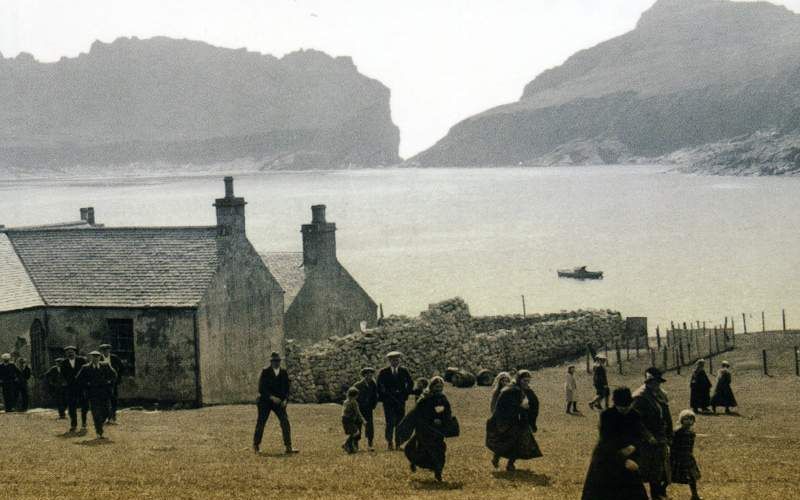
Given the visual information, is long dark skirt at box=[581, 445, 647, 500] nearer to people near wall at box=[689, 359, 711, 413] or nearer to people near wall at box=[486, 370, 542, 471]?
people near wall at box=[486, 370, 542, 471]

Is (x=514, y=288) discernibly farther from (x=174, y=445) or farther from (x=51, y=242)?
(x=174, y=445)

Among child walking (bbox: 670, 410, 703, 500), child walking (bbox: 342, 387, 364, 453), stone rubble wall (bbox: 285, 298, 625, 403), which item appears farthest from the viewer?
stone rubble wall (bbox: 285, 298, 625, 403)

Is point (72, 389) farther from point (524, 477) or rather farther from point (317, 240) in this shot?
point (317, 240)

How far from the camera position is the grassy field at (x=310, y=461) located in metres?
14.7

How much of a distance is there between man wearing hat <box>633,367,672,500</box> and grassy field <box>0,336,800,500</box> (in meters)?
1.10

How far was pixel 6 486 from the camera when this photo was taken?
50.0 feet

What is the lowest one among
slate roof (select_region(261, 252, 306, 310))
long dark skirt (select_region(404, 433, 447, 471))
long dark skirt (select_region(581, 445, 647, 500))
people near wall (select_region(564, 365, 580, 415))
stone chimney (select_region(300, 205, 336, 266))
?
people near wall (select_region(564, 365, 580, 415))

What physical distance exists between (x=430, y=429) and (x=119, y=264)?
1963cm

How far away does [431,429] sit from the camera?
1532 cm

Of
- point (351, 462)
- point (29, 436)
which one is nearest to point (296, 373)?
point (29, 436)

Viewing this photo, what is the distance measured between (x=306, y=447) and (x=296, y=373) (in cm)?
1215

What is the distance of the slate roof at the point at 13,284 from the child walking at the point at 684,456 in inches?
866

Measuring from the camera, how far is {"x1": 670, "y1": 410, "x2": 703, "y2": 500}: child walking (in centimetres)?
1382

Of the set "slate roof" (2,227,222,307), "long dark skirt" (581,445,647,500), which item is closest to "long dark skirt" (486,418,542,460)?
"long dark skirt" (581,445,647,500)
